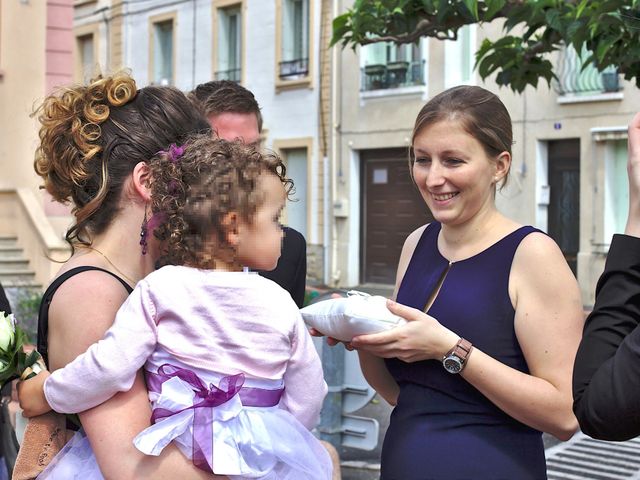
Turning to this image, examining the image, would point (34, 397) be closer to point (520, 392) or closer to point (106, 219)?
point (106, 219)

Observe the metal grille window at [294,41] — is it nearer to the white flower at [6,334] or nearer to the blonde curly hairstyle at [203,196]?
the white flower at [6,334]

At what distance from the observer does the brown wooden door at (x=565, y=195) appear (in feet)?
51.3

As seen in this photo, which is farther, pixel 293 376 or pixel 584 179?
pixel 584 179

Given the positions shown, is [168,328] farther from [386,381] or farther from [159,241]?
[386,381]

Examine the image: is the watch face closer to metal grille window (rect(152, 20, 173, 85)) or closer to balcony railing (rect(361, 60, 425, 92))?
balcony railing (rect(361, 60, 425, 92))

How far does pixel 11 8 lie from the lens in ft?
32.8

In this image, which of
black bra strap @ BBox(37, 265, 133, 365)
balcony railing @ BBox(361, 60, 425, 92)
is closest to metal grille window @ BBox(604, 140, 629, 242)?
balcony railing @ BBox(361, 60, 425, 92)

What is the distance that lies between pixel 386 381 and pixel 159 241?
0.86 m

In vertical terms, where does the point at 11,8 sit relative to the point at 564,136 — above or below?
above

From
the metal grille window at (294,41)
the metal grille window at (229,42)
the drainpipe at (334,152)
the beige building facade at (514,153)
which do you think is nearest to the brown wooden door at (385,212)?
the beige building facade at (514,153)

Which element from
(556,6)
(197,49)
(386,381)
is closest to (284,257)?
(386,381)

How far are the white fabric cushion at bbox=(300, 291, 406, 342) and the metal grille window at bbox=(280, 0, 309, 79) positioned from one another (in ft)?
57.2

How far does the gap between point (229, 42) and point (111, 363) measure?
19.4m

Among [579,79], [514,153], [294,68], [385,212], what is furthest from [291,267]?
[294,68]
